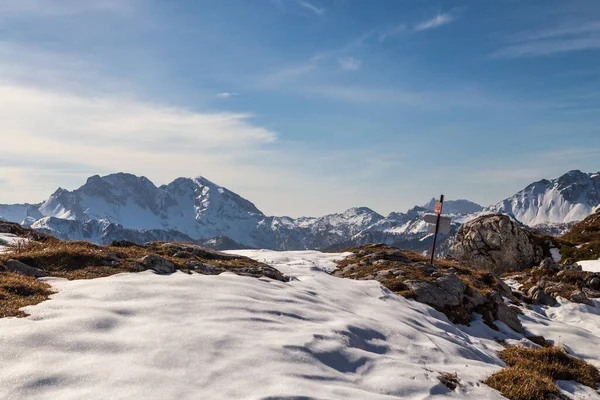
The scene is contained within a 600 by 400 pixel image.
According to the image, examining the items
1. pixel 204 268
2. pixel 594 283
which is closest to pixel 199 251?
pixel 204 268

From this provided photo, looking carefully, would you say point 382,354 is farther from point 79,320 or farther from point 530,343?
point 530,343

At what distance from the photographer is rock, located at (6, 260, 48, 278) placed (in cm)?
1206

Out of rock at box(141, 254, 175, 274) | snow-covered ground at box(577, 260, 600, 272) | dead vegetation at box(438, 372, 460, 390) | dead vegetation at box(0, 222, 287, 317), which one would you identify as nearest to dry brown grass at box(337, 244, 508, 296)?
dead vegetation at box(0, 222, 287, 317)

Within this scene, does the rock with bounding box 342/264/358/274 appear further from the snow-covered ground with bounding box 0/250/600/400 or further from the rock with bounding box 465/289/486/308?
the snow-covered ground with bounding box 0/250/600/400

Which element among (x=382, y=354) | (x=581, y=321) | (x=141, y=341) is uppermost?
(x=141, y=341)

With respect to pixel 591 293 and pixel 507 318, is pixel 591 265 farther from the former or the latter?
pixel 507 318

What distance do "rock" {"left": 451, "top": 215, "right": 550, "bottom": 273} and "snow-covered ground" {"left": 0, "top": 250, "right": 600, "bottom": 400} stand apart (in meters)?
31.8

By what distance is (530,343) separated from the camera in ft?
53.5

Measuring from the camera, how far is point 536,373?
1073cm

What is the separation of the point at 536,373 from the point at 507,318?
9.52 m

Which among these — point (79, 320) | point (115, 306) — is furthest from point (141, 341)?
point (115, 306)

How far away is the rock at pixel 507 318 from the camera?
1917cm

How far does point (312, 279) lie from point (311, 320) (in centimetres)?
743

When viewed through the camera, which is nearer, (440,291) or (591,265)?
(440,291)
